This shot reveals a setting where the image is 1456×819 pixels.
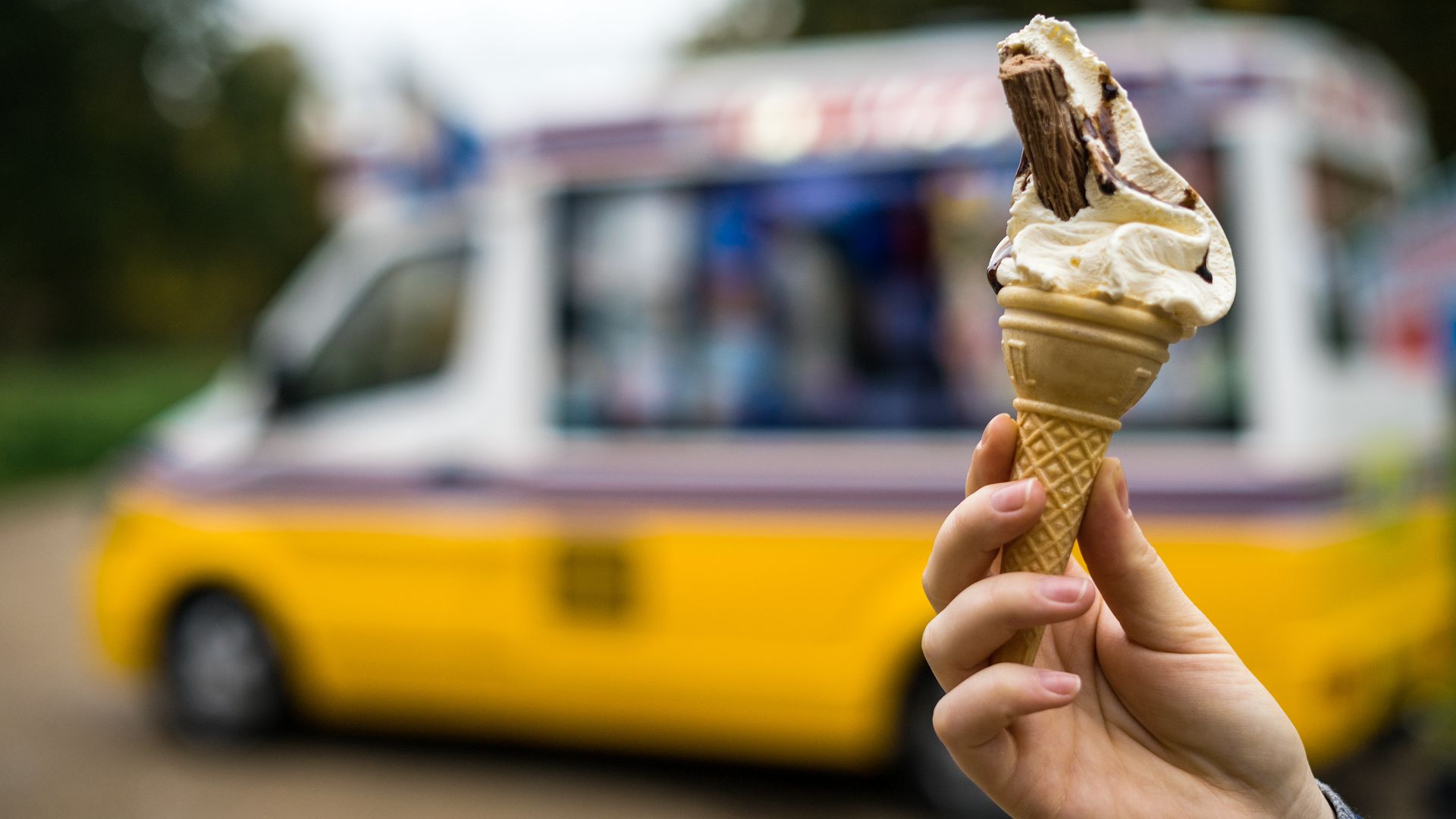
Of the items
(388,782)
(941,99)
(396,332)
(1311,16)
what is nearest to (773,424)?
(941,99)

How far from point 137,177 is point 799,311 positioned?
2649cm

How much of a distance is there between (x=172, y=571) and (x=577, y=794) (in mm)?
2108

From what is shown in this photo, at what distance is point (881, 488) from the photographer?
4.67m

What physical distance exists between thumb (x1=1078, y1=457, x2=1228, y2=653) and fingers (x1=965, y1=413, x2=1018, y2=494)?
94 mm

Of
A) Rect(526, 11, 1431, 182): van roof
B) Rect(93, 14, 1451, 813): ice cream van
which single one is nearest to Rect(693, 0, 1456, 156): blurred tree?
Rect(526, 11, 1431, 182): van roof

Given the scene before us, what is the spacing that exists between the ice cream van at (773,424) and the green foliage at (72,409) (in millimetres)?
13193

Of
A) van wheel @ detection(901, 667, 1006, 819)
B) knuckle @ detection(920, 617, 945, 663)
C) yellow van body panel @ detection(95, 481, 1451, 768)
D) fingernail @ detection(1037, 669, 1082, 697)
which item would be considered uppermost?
knuckle @ detection(920, 617, 945, 663)

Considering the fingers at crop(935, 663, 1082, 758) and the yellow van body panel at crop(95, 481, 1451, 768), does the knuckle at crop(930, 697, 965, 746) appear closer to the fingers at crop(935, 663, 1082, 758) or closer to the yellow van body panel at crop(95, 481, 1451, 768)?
the fingers at crop(935, 663, 1082, 758)

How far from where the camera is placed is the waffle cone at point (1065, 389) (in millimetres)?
1360

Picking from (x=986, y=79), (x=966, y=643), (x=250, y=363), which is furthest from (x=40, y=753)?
(x=966, y=643)

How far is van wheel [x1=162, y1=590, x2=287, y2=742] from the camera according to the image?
5.91 meters

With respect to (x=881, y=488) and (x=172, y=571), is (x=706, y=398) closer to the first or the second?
(x=881, y=488)

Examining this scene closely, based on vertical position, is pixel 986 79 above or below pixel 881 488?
above

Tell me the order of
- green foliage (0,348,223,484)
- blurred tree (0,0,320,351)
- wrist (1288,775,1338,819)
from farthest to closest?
blurred tree (0,0,320,351), green foliage (0,348,223,484), wrist (1288,775,1338,819)
